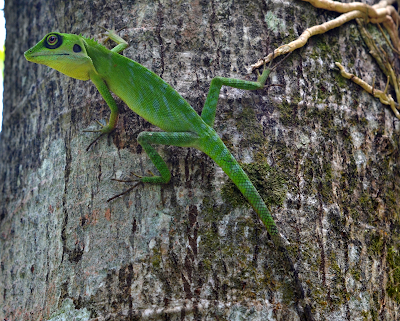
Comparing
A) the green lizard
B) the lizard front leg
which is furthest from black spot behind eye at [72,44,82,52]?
the lizard front leg

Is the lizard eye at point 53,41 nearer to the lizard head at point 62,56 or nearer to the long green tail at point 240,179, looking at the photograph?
the lizard head at point 62,56

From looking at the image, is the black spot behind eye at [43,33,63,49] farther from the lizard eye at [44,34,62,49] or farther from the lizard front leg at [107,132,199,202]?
the lizard front leg at [107,132,199,202]

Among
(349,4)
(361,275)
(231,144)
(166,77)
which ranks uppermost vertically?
(349,4)

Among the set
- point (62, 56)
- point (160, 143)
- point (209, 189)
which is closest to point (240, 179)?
point (209, 189)

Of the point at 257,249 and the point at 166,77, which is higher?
the point at 166,77

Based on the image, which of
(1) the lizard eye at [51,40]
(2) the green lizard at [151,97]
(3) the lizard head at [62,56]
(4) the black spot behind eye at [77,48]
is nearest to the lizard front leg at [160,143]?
(2) the green lizard at [151,97]

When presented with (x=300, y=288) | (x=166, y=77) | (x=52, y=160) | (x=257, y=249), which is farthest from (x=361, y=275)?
(x=52, y=160)

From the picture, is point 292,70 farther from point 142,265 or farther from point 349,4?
point 142,265
